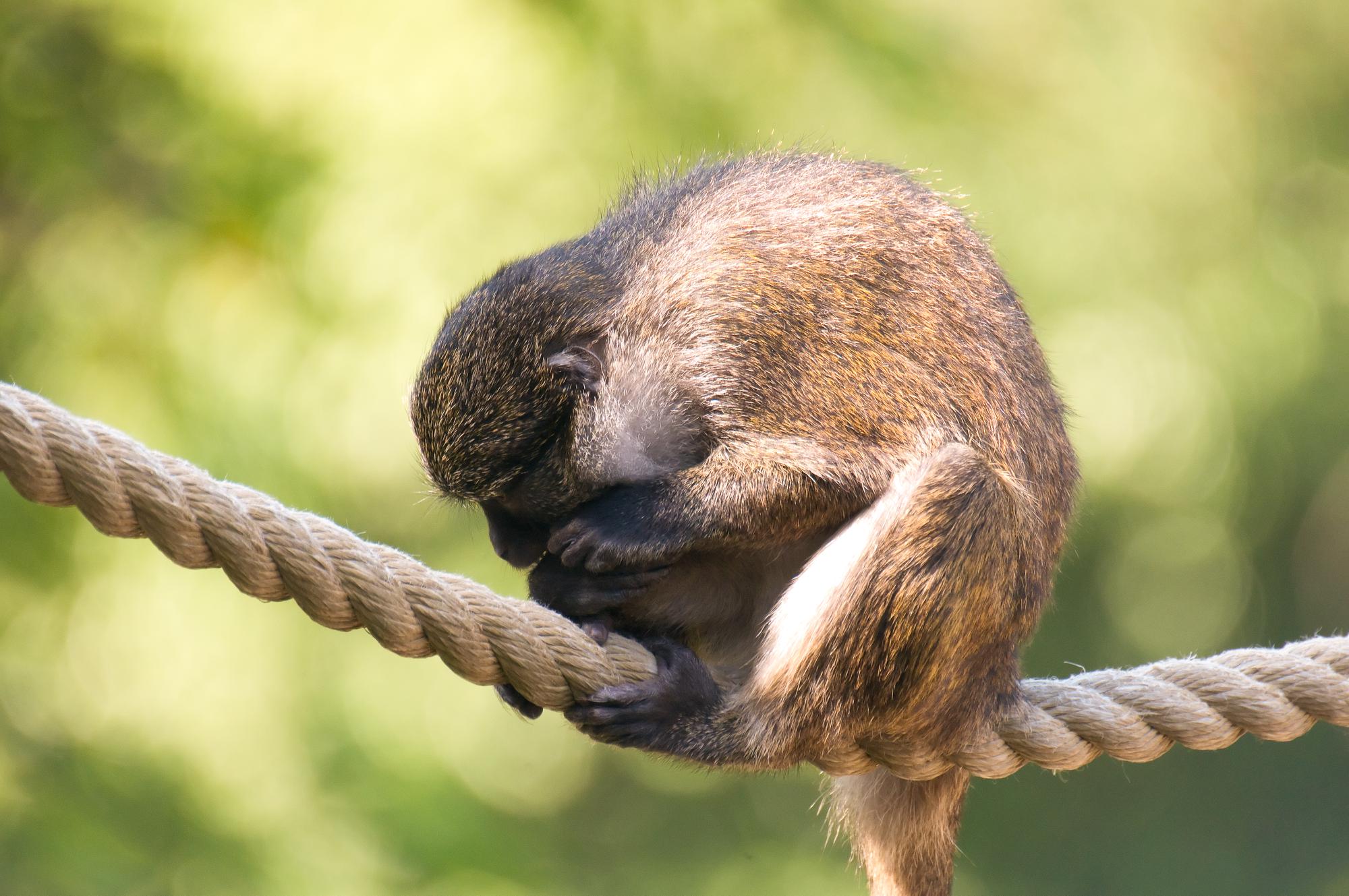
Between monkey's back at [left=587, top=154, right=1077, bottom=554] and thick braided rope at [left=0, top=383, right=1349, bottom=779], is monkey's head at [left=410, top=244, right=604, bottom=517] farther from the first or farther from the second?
thick braided rope at [left=0, top=383, right=1349, bottom=779]

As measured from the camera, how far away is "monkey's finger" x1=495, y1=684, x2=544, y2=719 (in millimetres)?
3332

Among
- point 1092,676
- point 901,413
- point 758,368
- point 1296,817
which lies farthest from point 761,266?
point 1296,817

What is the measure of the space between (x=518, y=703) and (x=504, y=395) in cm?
82

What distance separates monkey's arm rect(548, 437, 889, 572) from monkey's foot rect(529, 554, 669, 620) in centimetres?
4

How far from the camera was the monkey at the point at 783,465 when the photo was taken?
311 cm

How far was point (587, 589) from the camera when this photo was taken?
333 cm

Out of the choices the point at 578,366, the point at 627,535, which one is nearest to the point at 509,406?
the point at 578,366

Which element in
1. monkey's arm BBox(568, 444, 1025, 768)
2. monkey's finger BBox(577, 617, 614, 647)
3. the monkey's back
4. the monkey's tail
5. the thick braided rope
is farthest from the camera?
the monkey's tail

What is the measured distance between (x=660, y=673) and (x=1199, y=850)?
17.9 feet

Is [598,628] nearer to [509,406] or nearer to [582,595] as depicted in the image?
[582,595]

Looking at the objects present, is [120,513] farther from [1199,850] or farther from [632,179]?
[1199,850]

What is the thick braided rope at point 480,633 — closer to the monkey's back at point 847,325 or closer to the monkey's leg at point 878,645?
the monkey's leg at point 878,645

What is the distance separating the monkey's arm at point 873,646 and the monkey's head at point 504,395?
2.14 ft

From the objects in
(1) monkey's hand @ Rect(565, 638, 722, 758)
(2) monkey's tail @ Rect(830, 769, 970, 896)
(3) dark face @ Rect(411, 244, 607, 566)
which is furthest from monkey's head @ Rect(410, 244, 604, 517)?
(2) monkey's tail @ Rect(830, 769, 970, 896)
